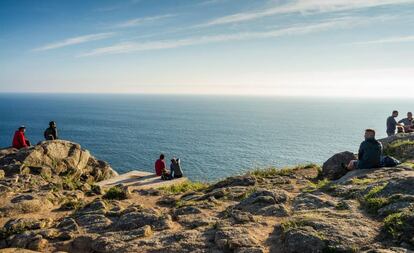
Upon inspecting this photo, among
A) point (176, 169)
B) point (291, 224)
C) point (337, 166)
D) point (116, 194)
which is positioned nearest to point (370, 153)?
point (337, 166)

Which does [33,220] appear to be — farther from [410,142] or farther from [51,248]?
[410,142]

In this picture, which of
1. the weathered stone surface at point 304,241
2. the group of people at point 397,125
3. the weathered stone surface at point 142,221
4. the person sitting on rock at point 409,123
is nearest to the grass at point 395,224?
the weathered stone surface at point 304,241

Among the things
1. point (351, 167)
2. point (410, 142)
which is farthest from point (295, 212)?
point (410, 142)

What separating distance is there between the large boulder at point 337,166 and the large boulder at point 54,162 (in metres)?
18.8

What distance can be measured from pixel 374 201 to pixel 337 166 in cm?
806

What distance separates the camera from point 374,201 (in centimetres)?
1105

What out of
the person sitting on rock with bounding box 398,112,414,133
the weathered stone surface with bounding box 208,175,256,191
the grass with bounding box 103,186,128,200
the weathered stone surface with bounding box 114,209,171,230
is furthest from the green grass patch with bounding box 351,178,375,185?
the person sitting on rock with bounding box 398,112,414,133

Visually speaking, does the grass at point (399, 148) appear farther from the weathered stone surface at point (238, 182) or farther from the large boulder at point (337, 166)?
the weathered stone surface at point (238, 182)

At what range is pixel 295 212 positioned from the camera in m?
11.6

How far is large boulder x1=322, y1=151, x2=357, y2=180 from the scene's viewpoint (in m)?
18.2

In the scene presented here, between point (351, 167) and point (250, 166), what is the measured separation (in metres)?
70.8

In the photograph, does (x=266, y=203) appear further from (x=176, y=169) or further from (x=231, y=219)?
(x=176, y=169)

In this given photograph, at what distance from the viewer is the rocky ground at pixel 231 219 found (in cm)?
905

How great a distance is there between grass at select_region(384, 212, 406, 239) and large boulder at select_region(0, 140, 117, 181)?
71.0ft
